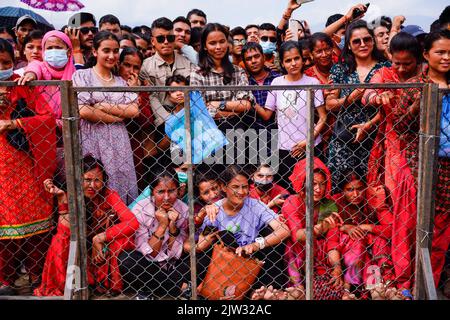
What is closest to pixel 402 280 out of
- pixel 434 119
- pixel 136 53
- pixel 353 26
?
pixel 434 119

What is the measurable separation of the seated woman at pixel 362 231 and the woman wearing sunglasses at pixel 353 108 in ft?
0.51

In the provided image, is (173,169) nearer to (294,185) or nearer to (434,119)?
(294,185)

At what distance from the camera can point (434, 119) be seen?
319cm

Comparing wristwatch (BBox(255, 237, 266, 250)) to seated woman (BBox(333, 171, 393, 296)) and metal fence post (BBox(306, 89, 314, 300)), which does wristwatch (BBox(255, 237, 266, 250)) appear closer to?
metal fence post (BBox(306, 89, 314, 300))

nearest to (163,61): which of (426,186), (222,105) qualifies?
(222,105)

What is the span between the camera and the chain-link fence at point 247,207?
3670mm

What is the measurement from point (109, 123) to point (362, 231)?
6.79ft

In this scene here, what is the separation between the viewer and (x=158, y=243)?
3.82 m

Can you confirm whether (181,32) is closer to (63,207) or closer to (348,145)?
(348,145)

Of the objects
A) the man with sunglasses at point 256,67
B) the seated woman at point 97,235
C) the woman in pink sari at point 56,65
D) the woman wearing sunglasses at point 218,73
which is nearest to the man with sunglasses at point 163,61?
the woman wearing sunglasses at point 218,73

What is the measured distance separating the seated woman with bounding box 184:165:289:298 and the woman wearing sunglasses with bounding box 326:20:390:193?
653 mm

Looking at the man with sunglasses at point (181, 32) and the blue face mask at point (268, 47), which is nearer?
the man with sunglasses at point (181, 32)

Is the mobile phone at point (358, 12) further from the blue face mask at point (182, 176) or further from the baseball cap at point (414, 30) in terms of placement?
the blue face mask at point (182, 176)

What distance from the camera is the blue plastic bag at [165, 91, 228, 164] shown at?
370 centimetres
